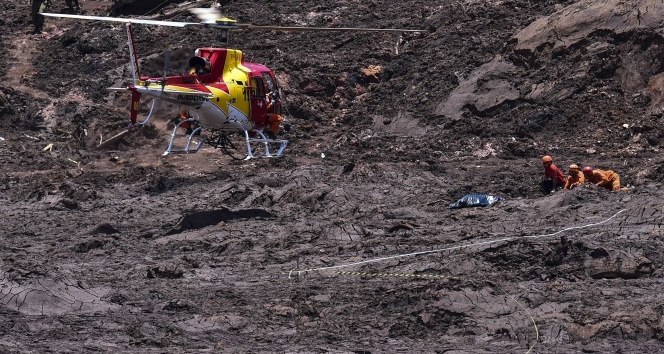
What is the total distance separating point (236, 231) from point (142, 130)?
9.43 m

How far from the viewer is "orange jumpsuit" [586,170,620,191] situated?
59.6ft

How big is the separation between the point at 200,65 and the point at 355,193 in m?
3.57

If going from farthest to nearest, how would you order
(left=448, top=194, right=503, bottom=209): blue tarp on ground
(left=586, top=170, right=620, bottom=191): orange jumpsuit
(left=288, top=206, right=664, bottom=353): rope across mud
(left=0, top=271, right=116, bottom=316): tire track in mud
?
(left=448, top=194, right=503, bottom=209): blue tarp on ground < (left=586, top=170, right=620, bottom=191): orange jumpsuit < (left=288, top=206, right=664, bottom=353): rope across mud < (left=0, top=271, right=116, bottom=316): tire track in mud

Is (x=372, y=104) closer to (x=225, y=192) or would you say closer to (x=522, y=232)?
(x=225, y=192)

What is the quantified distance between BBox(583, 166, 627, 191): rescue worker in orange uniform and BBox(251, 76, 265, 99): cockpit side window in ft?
19.1

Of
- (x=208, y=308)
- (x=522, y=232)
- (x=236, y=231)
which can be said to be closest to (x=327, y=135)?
(x=236, y=231)

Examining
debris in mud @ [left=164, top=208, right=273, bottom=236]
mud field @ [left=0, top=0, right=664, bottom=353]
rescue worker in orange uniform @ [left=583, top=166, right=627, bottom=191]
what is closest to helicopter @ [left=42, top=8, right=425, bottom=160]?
debris in mud @ [left=164, top=208, right=273, bottom=236]

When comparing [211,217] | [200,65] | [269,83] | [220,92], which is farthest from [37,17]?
[211,217]

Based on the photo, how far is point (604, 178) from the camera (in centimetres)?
1842

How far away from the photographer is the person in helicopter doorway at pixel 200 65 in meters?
18.4

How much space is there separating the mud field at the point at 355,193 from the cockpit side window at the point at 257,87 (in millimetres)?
1783

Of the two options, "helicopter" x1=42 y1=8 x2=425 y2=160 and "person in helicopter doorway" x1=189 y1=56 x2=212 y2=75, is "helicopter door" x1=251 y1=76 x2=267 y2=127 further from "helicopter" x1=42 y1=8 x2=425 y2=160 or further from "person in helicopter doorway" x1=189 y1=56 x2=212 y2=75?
"person in helicopter doorway" x1=189 y1=56 x2=212 y2=75

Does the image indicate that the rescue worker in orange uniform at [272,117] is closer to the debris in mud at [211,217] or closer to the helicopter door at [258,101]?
the helicopter door at [258,101]

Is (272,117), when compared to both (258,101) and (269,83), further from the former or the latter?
(269,83)
